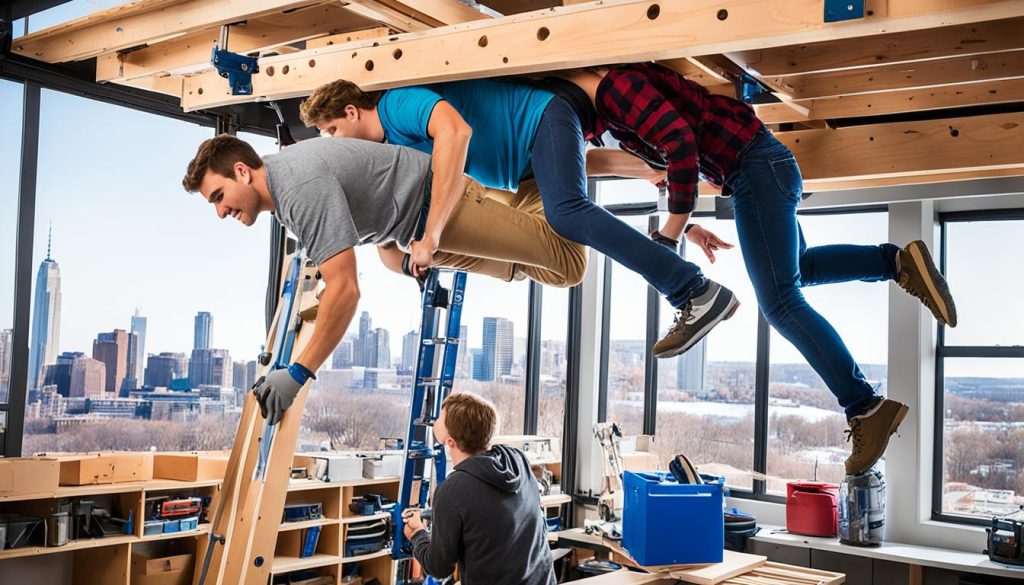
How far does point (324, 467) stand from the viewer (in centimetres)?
673

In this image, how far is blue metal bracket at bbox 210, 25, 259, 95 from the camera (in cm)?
398

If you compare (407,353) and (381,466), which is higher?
(407,353)

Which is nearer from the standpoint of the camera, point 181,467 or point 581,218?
point 581,218

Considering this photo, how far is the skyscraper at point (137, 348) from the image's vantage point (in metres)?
6.51

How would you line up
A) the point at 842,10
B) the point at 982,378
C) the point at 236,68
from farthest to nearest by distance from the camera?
the point at 982,378 → the point at 236,68 → the point at 842,10

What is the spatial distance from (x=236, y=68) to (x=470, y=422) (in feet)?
5.94

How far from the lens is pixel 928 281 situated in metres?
3.52

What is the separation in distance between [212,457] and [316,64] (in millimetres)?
3420

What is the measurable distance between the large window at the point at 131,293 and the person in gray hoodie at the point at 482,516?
3.51 meters

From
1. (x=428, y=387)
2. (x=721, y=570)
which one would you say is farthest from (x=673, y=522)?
(x=428, y=387)

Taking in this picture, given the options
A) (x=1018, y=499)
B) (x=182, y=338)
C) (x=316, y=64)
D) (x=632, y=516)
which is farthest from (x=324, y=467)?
(x=1018, y=499)

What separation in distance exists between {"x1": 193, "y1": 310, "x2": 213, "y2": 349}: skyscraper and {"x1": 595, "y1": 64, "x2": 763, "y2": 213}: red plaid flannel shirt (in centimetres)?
427

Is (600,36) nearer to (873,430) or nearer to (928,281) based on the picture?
(928,281)

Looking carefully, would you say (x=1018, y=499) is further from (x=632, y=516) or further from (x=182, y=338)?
(x=182, y=338)
